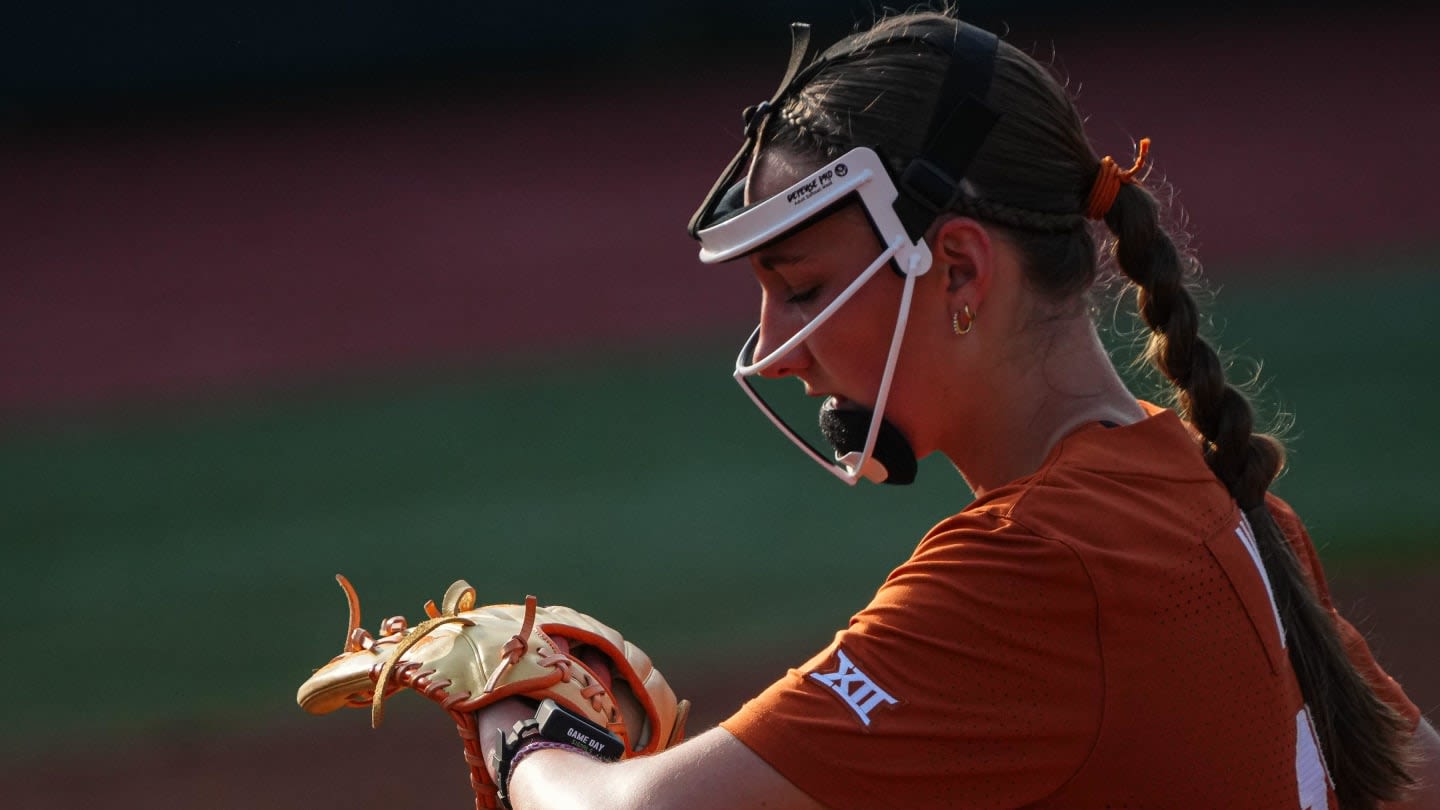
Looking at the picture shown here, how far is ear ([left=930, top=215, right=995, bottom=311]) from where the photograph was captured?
2014 millimetres

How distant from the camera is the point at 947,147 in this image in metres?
2.01

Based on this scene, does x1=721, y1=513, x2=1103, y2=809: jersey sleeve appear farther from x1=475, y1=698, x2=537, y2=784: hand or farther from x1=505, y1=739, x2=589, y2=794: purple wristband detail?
x1=475, y1=698, x2=537, y2=784: hand

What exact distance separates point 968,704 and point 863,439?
0.48 meters

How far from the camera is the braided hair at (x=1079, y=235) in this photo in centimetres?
203

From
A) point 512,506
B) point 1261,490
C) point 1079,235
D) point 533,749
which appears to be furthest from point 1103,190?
point 512,506

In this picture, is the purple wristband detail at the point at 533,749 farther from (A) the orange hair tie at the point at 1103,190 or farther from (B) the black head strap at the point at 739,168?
(A) the orange hair tie at the point at 1103,190

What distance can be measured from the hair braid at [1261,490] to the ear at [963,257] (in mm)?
232

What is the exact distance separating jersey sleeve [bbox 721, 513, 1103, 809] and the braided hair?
45 cm

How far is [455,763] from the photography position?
5.65m

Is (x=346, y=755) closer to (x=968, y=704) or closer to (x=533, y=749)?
(x=533, y=749)

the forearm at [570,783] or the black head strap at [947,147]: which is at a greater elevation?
the black head strap at [947,147]

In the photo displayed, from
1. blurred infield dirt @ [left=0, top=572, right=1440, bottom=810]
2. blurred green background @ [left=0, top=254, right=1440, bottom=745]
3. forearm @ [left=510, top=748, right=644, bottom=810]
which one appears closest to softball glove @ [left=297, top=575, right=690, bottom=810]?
forearm @ [left=510, top=748, right=644, bottom=810]

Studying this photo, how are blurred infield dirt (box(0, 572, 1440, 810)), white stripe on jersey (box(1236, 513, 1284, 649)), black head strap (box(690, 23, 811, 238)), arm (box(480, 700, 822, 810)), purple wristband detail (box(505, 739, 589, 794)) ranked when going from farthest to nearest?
blurred infield dirt (box(0, 572, 1440, 810)) → black head strap (box(690, 23, 811, 238)) → purple wristband detail (box(505, 739, 589, 794)) → white stripe on jersey (box(1236, 513, 1284, 649)) → arm (box(480, 700, 822, 810))

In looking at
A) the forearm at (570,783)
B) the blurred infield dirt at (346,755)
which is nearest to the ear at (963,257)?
the forearm at (570,783)
